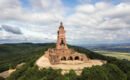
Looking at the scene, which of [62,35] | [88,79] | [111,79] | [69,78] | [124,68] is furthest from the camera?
[62,35]

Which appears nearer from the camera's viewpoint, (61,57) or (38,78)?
(38,78)

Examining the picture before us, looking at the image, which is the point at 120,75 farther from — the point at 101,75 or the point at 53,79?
the point at 53,79

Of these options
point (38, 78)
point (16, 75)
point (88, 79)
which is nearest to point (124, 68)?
point (88, 79)

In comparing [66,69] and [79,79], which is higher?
[66,69]

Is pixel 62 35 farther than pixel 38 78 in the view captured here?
Yes

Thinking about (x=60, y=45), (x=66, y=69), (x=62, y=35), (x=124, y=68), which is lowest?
(x=124, y=68)

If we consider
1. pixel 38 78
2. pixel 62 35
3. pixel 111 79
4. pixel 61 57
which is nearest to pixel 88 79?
pixel 111 79

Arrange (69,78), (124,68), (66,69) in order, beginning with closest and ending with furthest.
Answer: (69,78)
(66,69)
(124,68)

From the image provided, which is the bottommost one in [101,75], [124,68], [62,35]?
[124,68]

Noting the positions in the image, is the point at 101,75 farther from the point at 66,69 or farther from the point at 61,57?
the point at 61,57
